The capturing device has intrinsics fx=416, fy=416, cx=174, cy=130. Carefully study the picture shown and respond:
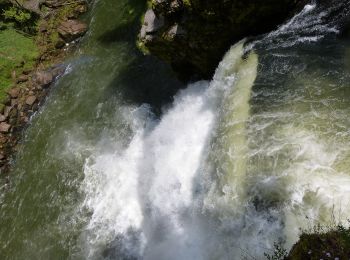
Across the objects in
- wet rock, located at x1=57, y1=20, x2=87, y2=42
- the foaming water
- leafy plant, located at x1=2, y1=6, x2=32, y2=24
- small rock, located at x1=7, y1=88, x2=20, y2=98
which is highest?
leafy plant, located at x1=2, y1=6, x2=32, y2=24

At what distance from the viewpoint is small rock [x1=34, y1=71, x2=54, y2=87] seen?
15.8 m

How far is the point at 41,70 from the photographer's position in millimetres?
16531

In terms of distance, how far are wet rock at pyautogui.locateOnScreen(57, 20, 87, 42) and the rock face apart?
22.9 ft

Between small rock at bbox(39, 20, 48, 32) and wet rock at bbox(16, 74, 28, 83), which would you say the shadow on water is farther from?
small rock at bbox(39, 20, 48, 32)

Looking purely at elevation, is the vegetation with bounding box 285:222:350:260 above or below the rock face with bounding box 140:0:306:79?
below

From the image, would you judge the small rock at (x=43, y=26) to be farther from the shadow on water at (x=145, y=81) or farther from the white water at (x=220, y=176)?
the white water at (x=220, y=176)

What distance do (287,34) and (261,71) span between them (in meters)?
1.26

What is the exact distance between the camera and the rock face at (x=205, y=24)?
9695mm

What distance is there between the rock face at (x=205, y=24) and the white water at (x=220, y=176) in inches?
18.4

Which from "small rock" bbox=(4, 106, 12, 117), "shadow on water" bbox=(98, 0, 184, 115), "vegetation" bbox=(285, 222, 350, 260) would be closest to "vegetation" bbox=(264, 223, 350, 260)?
"vegetation" bbox=(285, 222, 350, 260)

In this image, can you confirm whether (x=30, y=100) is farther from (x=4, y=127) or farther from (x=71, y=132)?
(x=71, y=132)

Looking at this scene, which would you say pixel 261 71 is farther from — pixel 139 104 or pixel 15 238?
pixel 15 238

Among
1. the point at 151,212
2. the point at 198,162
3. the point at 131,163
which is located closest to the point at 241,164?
the point at 198,162

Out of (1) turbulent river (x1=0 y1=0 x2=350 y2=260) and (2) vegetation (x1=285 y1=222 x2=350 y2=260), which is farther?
(1) turbulent river (x1=0 y1=0 x2=350 y2=260)
